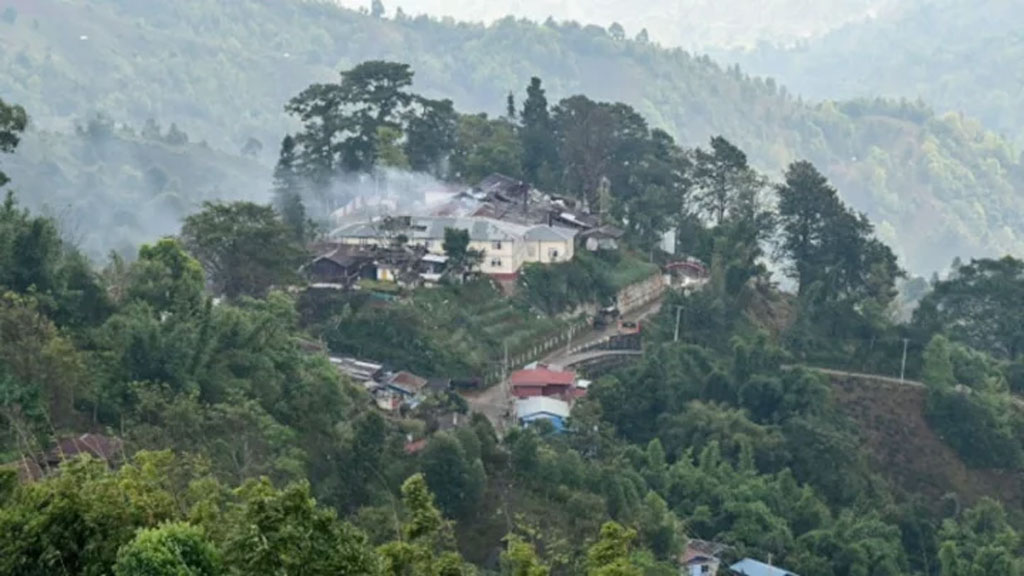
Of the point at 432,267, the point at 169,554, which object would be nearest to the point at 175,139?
the point at 432,267

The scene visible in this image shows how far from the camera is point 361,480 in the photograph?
2358 cm

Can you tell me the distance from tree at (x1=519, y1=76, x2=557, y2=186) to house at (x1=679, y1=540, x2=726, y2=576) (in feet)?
64.1

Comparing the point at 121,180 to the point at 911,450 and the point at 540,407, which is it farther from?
the point at 911,450

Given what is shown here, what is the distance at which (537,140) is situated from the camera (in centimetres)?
4562

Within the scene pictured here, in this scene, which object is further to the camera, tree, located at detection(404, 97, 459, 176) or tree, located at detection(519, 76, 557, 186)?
tree, located at detection(519, 76, 557, 186)

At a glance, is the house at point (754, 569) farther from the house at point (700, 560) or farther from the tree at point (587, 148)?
the tree at point (587, 148)

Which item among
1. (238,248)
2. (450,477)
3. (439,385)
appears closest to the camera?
(450,477)

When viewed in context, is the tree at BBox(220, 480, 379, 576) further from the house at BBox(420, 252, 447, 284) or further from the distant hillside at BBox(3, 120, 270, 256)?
the distant hillside at BBox(3, 120, 270, 256)

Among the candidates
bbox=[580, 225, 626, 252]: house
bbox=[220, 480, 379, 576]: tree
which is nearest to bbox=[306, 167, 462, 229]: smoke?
bbox=[580, 225, 626, 252]: house

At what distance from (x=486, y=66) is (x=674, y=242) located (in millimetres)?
101439

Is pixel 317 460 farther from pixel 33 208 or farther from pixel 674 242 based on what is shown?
pixel 33 208

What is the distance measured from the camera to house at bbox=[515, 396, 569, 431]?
3048cm

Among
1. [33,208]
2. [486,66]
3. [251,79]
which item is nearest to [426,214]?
[33,208]

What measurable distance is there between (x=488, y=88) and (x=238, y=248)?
11264 centimetres
